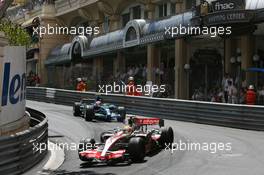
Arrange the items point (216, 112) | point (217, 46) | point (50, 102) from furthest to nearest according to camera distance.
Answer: point (50, 102), point (217, 46), point (216, 112)

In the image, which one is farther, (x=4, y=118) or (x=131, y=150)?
(x=4, y=118)

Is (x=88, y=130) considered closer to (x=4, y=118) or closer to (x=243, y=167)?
(x=4, y=118)

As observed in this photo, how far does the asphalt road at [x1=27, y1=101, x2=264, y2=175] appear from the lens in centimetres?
1035

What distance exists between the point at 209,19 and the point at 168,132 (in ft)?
40.8

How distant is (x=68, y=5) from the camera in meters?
49.2

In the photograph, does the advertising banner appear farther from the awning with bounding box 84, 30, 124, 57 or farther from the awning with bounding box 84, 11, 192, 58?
the awning with bounding box 84, 30, 124, 57

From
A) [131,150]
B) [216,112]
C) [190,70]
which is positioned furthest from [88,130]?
[190,70]

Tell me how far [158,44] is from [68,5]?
16708mm

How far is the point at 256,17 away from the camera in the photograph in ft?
75.4

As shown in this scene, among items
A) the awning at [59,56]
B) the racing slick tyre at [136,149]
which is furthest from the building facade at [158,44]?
the racing slick tyre at [136,149]

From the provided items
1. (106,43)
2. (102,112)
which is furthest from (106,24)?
(102,112)

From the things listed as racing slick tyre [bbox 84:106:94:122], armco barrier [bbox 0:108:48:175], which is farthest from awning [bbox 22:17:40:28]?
armco barrier [bbox 0:108:48:175]

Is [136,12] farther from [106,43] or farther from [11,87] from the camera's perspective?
[11,87]

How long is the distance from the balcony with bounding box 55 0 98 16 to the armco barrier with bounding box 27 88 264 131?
17759mm
